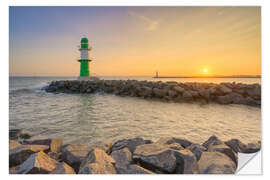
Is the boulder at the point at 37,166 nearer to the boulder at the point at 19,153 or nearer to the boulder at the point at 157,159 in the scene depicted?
the boulder at the point at 19,153

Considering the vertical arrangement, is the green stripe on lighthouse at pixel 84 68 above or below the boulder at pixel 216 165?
above

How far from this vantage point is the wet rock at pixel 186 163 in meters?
1.40

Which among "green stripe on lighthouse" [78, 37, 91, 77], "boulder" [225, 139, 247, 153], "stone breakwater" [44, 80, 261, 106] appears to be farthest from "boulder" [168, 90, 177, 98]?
"green stripe on lighthouse" [78, 37, 91, 77]

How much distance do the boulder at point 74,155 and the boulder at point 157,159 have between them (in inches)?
27.3

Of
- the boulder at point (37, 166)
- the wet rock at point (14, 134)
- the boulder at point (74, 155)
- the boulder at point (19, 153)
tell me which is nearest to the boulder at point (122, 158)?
the boulder at point (74, 155)

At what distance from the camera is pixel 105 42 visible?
3488 millimetres

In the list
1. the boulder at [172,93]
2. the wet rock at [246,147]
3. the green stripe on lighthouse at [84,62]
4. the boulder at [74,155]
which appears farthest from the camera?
the green stripe on lighthouse at [84,62]

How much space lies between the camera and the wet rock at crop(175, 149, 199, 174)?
140 cm

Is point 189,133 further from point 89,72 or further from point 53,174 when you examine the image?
point 89,72

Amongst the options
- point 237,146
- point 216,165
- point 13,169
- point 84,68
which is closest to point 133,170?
point 216,165

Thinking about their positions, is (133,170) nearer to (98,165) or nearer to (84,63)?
(98,165)

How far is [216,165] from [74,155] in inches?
63.6

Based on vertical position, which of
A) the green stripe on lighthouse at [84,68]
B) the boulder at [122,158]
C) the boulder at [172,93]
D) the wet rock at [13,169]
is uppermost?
the green stripe on lighthouse at [84,68]

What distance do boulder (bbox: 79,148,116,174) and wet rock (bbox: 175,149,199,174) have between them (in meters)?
0.72
